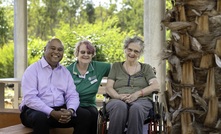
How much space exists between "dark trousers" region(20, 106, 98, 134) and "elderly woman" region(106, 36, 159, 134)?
0.61ft

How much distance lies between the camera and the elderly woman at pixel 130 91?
333 centimetres

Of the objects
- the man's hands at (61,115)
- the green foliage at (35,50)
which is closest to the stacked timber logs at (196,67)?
the man's hands at (61,115)

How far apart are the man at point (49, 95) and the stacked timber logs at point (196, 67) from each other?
159 centimetres

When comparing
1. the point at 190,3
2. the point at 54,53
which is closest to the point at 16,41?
the point at 54,53

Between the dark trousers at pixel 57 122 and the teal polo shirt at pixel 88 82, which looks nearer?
the dark trousers at pixel 57 122

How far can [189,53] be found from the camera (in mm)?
1724

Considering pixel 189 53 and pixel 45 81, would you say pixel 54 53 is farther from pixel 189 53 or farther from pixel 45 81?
pixel 189 53

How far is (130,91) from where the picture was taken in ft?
12.1

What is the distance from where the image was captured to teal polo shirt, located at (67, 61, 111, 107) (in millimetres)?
3727

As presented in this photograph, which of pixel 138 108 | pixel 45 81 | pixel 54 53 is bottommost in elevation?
pixel 138 108

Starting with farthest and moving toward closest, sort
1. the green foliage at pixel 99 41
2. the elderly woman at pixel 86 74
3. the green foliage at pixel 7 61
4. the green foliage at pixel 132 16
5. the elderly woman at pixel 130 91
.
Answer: the green foliage at pixel 132 16 < the green foliage at pixel 7 61 < the green foliage at pixel 99 41 < the elderly woman at pixel 86 74 < the elderly woman at pixel 130 91

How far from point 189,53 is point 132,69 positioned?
83.3 inches

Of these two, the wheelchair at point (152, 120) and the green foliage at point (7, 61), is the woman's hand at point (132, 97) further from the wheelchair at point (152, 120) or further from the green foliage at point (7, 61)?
the green foliage at point (7, 61)

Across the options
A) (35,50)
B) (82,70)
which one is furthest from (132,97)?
(35,50)
